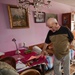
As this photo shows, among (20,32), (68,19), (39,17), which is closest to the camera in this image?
(20,32)

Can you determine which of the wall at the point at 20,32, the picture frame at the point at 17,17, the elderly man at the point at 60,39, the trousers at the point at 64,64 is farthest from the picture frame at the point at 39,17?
the trousers at the point at 64,64

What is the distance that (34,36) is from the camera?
2957 millimetres

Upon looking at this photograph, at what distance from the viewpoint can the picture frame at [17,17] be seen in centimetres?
236

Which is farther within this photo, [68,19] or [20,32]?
[68,19]

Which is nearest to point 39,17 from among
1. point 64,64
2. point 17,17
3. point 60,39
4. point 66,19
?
point 17,17

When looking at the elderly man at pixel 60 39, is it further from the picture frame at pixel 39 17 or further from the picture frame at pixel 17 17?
the picture frame at pixel 39 17

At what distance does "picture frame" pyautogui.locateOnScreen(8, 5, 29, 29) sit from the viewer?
2.36 m

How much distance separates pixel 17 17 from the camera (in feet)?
8.14

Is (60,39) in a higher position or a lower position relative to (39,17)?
lower

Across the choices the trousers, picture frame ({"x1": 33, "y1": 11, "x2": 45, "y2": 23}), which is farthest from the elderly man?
picture frame ({"x1": 33, "y1": 11, "x2": 45, "y2": 23})

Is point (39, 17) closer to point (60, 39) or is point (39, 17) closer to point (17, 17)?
point (17, 17)

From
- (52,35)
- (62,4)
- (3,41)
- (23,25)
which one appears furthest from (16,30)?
(62,4)

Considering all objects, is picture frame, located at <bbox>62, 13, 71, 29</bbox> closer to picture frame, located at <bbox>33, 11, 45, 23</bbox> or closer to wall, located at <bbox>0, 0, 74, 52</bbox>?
wall, located at <bbox>0, 0, 74, 52</bbox>

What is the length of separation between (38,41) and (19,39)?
2.39 ft
